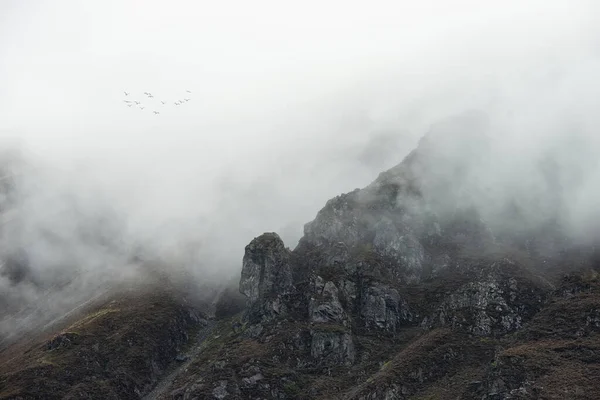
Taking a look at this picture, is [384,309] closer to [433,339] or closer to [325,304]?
[325,304]

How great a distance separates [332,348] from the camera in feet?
574

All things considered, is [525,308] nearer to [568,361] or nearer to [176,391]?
[568,361]

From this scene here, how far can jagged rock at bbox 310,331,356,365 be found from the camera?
17212cm

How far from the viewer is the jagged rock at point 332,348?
17212 cm

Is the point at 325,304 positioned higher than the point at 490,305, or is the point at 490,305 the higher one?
the point at 325,304

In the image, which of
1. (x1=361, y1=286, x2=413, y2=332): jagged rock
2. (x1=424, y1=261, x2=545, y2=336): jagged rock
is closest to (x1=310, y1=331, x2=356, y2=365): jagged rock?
(x1=361, y1=286, x2=413, y2=332): jagged rock

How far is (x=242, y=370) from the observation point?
168750 millimetres

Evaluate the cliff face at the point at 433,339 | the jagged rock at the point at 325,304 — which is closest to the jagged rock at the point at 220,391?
the cliff face at the point at 433,339

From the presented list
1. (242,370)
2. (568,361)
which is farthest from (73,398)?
(568,361)

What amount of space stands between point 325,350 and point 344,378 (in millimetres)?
14719

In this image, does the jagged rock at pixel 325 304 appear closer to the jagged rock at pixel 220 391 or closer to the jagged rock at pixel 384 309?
the jagged rock at pixel 384 309

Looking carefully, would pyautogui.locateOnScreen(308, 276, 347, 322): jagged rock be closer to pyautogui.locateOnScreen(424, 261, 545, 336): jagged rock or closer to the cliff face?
the cliff face

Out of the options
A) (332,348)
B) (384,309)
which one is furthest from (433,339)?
(332,348)

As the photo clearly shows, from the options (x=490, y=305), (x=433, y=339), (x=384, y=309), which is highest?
(x=384, y=309)
